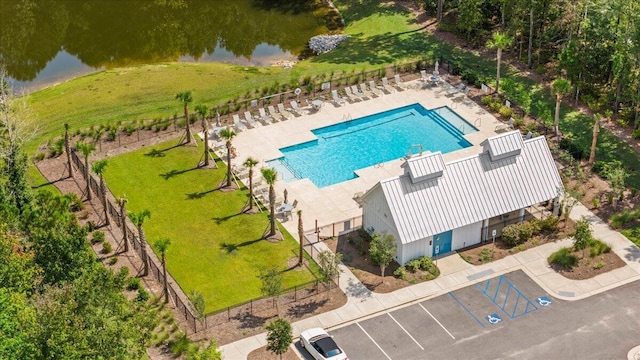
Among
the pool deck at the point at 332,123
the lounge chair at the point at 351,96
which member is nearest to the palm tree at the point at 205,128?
the pool deck at the point at 332,123

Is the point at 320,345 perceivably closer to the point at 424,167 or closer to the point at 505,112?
the point at 424,167

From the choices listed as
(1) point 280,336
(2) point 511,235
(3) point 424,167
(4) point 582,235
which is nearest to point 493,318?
(2) point 511,235

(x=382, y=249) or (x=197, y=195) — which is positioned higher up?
(x=197, y=195)

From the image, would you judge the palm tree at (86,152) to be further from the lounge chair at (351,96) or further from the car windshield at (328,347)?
→ the lounge chair at (351,96)

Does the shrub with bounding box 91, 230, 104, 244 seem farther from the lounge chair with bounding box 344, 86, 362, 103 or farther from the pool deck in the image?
the lounge chair with bounding box 344, 86, 362, 103

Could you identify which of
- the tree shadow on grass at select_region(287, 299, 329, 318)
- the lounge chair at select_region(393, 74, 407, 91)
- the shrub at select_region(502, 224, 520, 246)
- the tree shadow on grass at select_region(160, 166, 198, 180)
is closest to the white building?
the shrub at select_region(502, 224, 520, 246)

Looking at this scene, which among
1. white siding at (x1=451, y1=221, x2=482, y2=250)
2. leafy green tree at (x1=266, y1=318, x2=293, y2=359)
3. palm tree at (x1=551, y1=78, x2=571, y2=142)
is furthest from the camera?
palm tree at (x1=551, y1=78, x2=571, y2=142)

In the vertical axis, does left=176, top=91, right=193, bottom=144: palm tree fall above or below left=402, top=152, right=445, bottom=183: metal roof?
above
